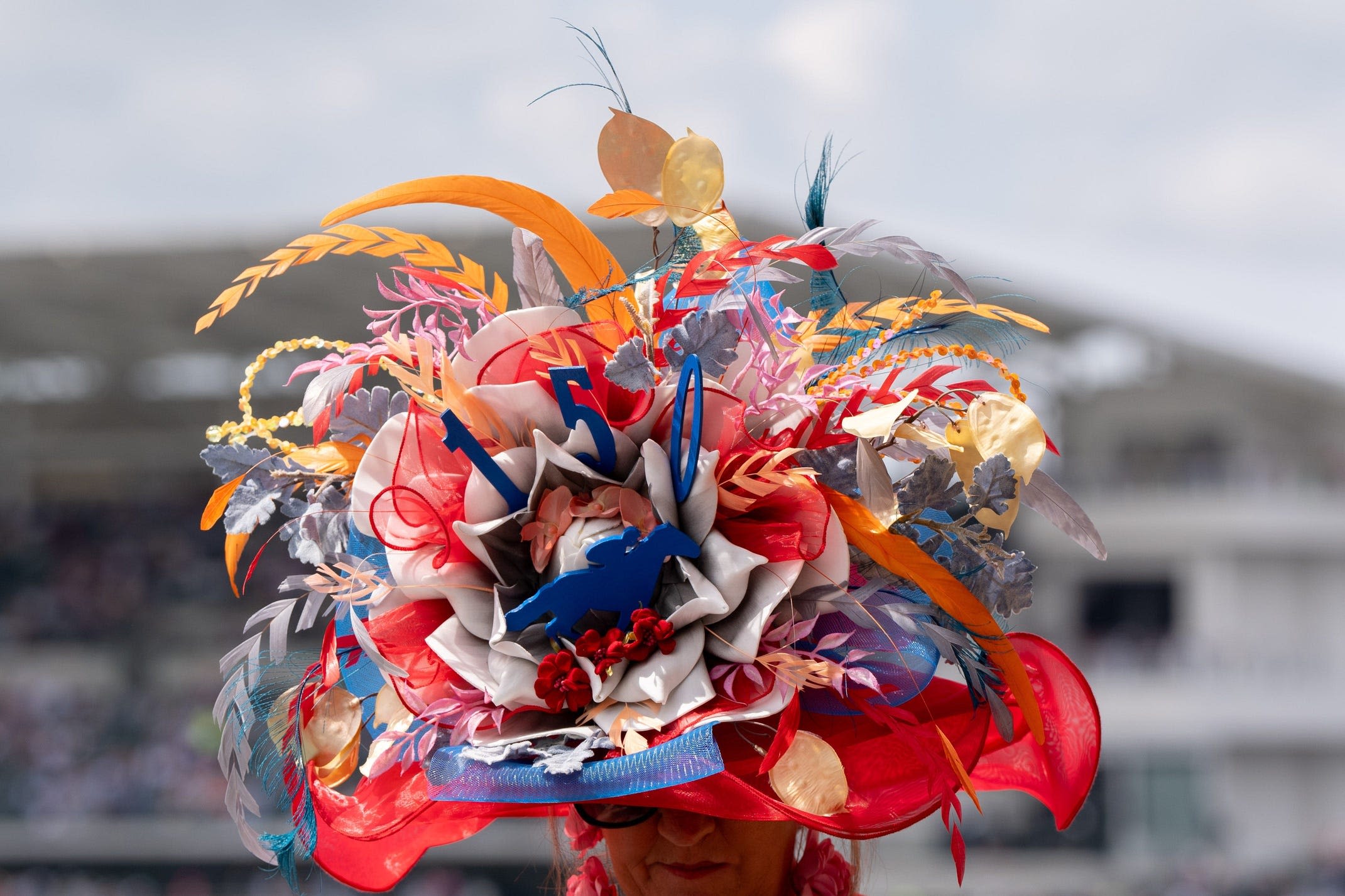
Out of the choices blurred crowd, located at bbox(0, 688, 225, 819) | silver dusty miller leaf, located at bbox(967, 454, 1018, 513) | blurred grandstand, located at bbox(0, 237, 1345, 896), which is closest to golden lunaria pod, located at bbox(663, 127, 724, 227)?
silver dusty miller leaf, located at bbox(967, 454, 1018, 513)

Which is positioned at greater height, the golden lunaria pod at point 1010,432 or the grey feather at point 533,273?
the grey feather at point 533,273

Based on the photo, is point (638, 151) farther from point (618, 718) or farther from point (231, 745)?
point (231, 745)

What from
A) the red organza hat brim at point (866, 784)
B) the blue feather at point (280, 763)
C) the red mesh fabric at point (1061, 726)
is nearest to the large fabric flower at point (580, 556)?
the red organza hat brim at point (866, 784)

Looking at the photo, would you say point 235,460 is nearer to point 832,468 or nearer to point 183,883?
point 832,468

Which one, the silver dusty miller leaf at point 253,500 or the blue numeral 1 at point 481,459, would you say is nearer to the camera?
the blue numeral 1 at point 481,459

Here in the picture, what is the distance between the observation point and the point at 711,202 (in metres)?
1.32

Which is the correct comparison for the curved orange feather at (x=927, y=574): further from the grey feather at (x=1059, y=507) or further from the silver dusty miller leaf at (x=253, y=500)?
the silver dusty miller leaf at (x=253, y=500)

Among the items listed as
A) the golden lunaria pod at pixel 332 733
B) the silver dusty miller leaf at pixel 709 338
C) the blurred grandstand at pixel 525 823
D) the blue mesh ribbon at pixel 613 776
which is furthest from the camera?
the blurred grandstand at pixel 525 823

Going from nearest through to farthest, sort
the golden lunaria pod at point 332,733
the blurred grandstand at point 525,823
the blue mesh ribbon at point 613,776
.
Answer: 1. the blue mesh ribbon at point 613,776
2. the golden lunaria pod at point 332,733
3. the blurred grandstand at point 525,823

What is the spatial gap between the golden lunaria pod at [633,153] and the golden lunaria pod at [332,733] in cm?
59

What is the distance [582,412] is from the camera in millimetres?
1245

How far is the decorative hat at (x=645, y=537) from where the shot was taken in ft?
3.95

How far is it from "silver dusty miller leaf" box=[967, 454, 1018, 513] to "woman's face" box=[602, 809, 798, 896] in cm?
42

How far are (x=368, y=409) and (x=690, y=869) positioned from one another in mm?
587
